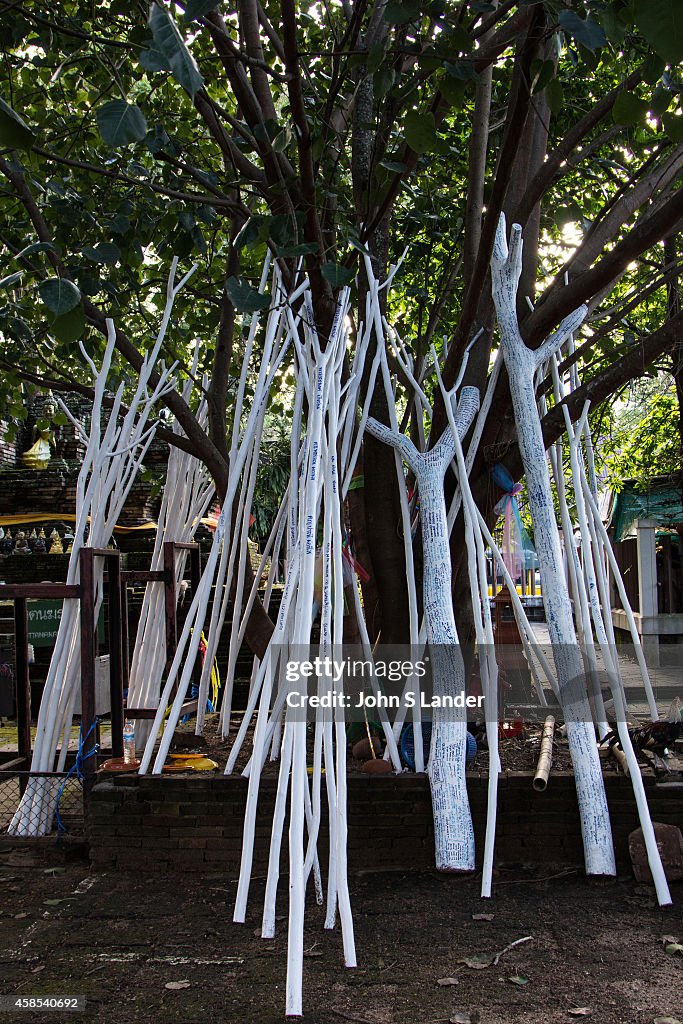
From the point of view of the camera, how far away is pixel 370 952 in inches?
124

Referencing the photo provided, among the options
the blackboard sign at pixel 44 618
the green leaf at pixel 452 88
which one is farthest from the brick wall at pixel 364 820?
the blackboard sign at pixel 44 618

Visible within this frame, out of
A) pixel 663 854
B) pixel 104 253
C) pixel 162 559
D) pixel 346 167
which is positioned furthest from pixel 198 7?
pixel 346 167

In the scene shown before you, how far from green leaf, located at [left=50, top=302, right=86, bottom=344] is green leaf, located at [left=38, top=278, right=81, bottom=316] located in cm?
3

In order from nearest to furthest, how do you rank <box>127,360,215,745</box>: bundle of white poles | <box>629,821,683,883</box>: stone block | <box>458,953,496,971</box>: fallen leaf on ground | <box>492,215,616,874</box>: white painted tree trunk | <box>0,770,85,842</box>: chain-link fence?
<box>458,953,496,971</box>: fallen leaf on ground
<box>629,821,683,883</box>: stone block
<box>492,215,616,874</box>: white painted tree trunk
<box>0,770,85,842</box>: chain-link fence
<box>127,360,215,745</box>: bundle of white poles

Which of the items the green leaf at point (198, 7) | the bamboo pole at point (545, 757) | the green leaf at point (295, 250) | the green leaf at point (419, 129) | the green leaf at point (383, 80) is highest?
the green leaf at point (383, 80)

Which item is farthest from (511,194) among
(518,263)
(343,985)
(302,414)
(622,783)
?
(343,985)

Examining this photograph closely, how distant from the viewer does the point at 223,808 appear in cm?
407

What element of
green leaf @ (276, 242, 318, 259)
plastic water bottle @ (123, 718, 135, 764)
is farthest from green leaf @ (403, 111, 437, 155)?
plastic water bottle @ (123, 718, 135, 764)

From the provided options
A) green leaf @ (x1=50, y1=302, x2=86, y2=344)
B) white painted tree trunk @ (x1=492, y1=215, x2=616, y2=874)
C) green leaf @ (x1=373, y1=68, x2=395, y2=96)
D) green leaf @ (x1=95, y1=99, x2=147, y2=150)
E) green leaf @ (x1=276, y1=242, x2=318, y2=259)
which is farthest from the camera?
white painted tree trunk @ (x1=492, y1=215, x2=616, y2=874)

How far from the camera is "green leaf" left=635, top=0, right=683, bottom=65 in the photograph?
169 centimetres

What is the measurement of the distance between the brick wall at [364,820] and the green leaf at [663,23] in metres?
3.05

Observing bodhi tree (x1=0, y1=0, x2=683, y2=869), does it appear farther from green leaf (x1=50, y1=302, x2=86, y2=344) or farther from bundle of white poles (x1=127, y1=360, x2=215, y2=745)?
bundle of white poles (x1=127, y1=360, x2=215, y2=745)

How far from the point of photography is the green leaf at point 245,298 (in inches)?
125

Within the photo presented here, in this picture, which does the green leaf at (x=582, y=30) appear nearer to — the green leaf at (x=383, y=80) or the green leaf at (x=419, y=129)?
the green leaf at (x=419, y=129)
